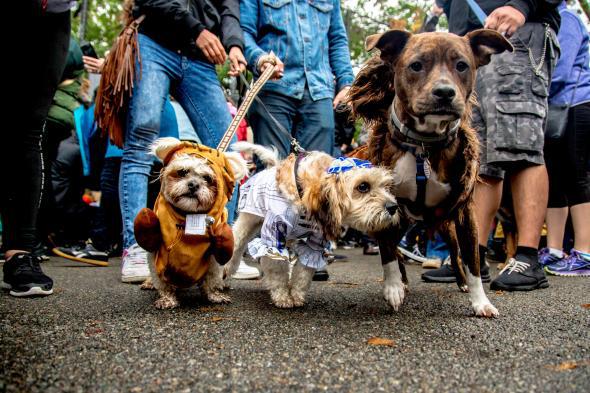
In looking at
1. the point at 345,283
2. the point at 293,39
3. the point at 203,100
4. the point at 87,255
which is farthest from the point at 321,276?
the point at 87,255

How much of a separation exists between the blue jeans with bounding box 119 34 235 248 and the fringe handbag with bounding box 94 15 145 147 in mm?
74

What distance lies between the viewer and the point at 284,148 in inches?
163

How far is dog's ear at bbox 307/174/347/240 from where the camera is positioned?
2.73 meters

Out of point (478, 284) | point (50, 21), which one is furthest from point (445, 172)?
point (50, 21)

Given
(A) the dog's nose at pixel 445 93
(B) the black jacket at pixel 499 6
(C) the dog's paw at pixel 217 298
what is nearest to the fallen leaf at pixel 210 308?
(C) the dog's paw at pixel 217 298

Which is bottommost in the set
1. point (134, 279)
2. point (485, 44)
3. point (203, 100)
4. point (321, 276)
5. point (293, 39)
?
point (321, 276)

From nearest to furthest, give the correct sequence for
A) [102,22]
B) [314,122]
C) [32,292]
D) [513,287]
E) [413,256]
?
[32,292] < [513,287] < [314,122] < [413,256] < [102,22]

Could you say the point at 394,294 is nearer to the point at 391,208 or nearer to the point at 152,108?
the point at 391,208

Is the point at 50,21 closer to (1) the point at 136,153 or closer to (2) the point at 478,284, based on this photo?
(1) the point at 136,153

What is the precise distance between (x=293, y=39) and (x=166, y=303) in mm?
2506

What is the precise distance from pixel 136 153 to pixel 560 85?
4097 millimetres

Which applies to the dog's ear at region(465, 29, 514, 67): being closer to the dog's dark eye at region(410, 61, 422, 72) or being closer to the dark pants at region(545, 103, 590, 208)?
the dog's dark eye at region(410, 61, 422, 72)

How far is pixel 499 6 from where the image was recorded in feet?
12.3

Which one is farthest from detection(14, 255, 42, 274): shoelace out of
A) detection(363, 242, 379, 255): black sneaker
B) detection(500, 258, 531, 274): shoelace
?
detection(363, 242, 379, 255): black sneaker
